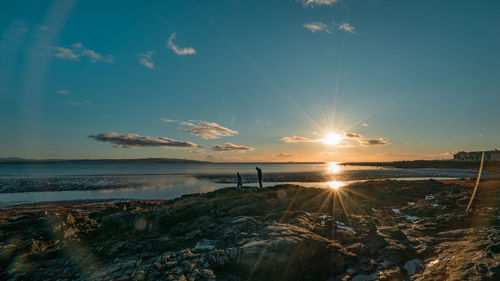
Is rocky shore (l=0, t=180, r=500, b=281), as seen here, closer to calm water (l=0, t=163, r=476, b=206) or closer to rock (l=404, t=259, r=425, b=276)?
rock (l=404, t=259, r=425, b=276)

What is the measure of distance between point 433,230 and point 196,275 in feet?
40.7

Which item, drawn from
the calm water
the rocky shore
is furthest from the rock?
the calm water

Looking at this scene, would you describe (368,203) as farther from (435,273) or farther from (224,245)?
(224,245)

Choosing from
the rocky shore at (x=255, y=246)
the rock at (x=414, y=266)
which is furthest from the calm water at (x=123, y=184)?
the rock at (x=414, y=266)

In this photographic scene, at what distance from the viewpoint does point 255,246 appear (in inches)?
349

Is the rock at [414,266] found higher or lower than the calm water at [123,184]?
higher

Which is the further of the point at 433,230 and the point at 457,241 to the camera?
the point at 433,230

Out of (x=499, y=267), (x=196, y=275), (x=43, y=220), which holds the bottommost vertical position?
(x=43, y=220)

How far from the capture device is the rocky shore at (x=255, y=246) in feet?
25.7

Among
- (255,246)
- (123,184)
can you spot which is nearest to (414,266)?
(255,246)

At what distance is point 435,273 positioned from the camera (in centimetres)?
707

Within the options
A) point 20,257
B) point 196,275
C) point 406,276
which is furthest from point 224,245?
point 20,257

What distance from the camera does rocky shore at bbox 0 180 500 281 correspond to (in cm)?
784

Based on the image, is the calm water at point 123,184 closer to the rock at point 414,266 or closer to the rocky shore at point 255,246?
the rocky shore at point 255,246
